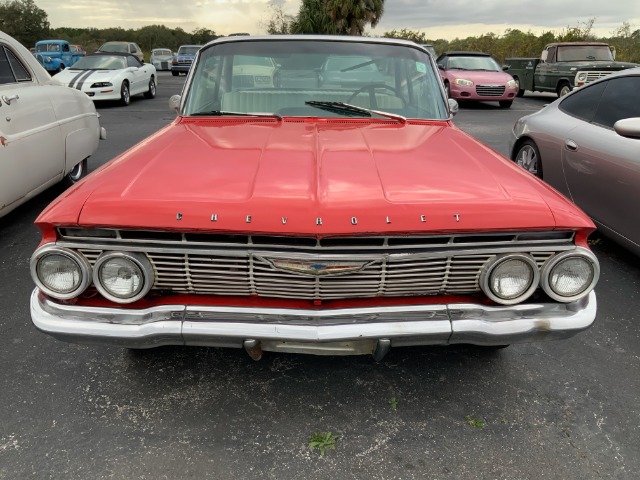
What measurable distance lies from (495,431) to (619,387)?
788mm

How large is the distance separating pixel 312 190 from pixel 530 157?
3.74 metres

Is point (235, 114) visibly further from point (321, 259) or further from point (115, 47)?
point (115, 47)

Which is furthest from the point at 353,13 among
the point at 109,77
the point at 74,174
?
the point at 74,174

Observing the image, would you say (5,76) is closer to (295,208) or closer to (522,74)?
(295,208)

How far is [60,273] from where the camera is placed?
2094mm

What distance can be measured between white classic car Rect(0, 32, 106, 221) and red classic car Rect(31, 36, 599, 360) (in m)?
2.26

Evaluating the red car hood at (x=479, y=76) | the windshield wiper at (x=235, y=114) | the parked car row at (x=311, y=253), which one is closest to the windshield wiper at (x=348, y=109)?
the windshield wiper at (x=235, y=114)

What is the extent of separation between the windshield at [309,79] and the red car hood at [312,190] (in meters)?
0.69

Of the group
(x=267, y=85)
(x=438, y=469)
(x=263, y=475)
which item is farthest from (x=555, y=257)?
(x=267, y=85)

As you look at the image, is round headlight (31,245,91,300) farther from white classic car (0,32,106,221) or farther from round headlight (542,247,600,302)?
white classic car (0,32,106,221)

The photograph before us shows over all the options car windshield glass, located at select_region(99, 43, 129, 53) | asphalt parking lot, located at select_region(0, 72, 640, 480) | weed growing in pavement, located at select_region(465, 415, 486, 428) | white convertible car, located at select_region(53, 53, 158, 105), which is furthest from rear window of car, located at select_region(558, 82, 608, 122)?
car windshield glass, located at select_region(99, 43, 129, 53)

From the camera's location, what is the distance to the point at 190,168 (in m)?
2.32

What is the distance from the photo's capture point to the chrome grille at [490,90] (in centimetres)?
1302

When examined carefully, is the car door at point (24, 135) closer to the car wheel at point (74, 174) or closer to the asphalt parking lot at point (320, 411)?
the car wheel at point (74, 174)
